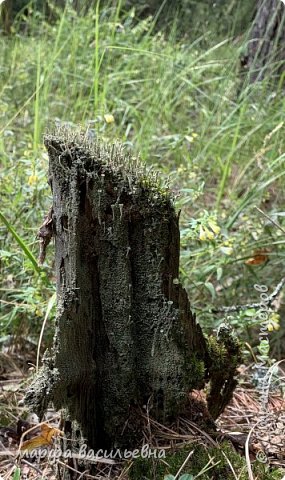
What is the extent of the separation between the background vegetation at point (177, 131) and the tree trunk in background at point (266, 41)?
6 cm

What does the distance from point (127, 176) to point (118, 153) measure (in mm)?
51

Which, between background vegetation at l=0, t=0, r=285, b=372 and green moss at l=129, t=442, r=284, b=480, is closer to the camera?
green moss at l=129, t=442, r=284, b=480

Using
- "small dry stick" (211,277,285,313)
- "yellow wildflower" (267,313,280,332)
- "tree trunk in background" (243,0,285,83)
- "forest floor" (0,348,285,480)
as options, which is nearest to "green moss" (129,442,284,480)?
"forest floor" (0,348,285,480)

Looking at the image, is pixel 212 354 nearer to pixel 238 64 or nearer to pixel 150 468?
pixel 150 468

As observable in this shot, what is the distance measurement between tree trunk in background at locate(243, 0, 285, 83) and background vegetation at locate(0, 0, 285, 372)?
0.06m

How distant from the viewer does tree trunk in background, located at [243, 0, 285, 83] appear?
9.04 ft

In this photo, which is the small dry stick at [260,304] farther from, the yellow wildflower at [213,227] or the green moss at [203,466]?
the green moss at [203,466]

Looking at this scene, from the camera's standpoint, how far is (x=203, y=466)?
4.33 ft

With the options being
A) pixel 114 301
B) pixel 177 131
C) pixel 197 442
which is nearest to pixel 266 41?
pixel 177 131

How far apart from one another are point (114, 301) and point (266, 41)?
6.42 feet

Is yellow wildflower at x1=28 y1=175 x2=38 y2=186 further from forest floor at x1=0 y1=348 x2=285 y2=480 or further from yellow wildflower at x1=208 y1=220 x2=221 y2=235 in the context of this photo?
forest floor at x1=0 y1=348 x2=285 y2=480

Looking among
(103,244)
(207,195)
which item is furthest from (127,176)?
(207,195)

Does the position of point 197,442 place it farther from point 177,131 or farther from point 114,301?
point 177,131

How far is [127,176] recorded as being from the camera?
1.28m
